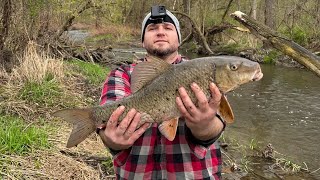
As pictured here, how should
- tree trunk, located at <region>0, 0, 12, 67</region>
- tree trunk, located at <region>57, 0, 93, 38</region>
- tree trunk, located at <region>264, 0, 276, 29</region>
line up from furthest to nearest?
tree trunk, located at <region>264, 0, 276, 29</region>, tree trunk, located at <region>57, 0, 93, 38</region>, tree trunk, located at <region>0, 0, 12, 67</region>

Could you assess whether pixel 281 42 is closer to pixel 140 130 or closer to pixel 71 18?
pixel 140 130

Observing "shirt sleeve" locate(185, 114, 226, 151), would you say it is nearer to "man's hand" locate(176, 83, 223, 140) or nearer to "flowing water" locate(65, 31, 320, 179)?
"man's hand" locate(176, 83, 223, 140)

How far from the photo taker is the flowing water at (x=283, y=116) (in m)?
7.06

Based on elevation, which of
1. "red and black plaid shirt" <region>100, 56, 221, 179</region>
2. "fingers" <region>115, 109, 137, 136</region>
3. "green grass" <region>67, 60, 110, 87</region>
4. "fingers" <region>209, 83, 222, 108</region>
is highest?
"fingers" <region>209, 83, 222, 108</region>

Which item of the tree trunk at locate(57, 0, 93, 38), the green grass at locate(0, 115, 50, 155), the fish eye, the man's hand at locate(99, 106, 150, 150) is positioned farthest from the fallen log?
the tree trunk at locate(57, 0, 93, 38)

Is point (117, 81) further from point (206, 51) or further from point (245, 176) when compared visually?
point (206, 51)

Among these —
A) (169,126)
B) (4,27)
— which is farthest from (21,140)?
(4,27)

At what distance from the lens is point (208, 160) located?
9.20 ft

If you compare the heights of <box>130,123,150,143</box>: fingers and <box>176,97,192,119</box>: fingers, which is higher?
<box>176,97,192,119</box>: fingers

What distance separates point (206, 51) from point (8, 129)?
16376 mm

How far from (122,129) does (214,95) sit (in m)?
0.59

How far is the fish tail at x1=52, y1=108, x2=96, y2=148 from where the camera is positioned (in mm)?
2391

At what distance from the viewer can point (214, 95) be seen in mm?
2252

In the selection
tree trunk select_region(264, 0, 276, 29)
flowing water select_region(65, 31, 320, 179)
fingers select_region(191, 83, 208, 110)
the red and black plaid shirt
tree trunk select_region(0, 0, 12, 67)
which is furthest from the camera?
tree trunk select_region(264, 0, 276, 29)
